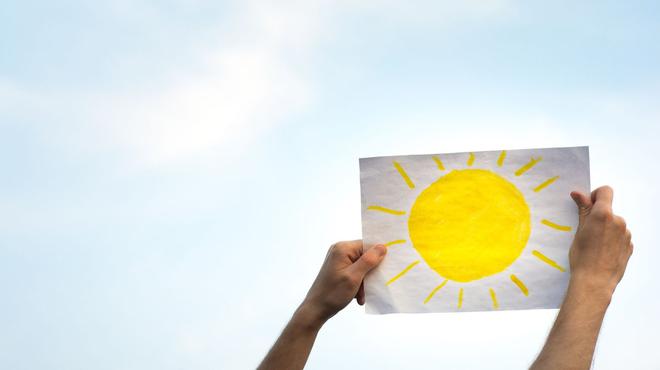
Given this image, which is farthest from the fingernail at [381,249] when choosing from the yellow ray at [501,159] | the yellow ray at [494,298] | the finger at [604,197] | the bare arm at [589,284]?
the finger at [604,197]

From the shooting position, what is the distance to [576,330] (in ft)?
8.55

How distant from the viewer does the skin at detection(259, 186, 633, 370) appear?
259 cm

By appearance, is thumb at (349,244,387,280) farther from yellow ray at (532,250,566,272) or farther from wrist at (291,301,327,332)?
yellow ray at (532,250,566,272)

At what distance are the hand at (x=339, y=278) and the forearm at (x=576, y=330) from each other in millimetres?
883

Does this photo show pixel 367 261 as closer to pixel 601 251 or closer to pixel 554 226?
pixel 554 226

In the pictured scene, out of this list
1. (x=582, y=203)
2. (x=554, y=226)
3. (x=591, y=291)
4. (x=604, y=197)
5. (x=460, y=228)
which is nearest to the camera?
(x=591, y=291)

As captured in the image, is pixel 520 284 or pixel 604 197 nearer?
pixel 604 197

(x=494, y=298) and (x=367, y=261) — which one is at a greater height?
(x=367, y=261)

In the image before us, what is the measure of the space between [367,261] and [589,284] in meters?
0.97

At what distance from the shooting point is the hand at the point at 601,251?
2744 millimetres

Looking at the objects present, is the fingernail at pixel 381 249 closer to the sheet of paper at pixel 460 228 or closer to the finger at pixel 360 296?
the sheet of paper at pixel 460 228

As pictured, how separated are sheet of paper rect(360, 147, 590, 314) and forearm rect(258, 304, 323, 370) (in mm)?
291

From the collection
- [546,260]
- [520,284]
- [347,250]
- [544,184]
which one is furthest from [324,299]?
[544,184]

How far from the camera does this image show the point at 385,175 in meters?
3.25
